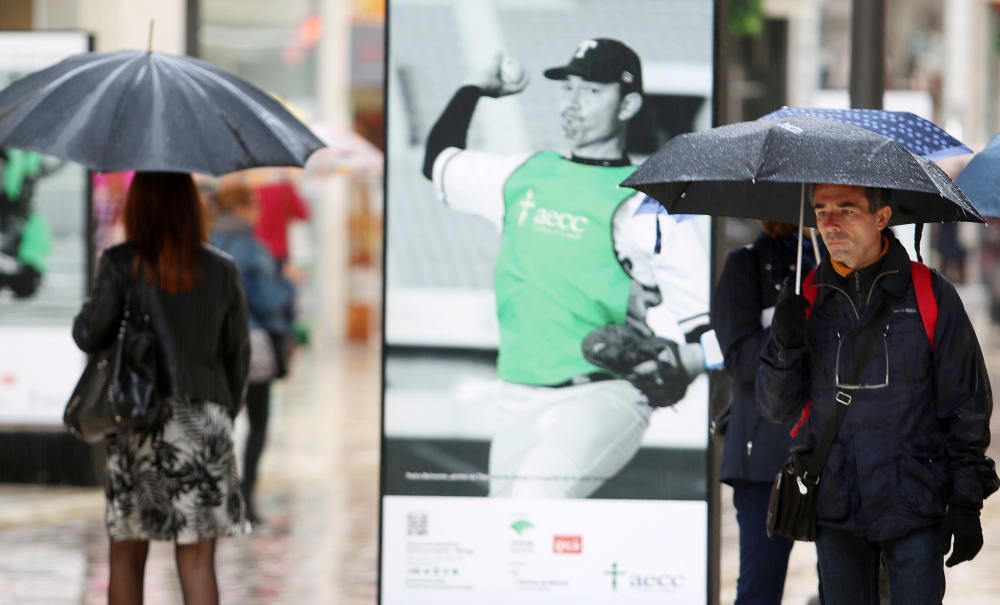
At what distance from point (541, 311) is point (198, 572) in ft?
4.88

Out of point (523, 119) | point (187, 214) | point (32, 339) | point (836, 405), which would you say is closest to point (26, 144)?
point (187, 214)

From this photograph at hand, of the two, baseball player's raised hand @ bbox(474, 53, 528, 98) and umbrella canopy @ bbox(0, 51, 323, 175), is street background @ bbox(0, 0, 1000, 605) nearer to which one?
baseball player's raised hand @ bbox(474, 53, 528, 98)

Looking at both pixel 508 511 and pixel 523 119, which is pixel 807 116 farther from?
pixel 508 511

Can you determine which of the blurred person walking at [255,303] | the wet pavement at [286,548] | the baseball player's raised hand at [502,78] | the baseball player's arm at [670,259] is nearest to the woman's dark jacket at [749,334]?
the baseball player's arm at [670,259]

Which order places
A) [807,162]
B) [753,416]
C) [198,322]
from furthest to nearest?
[198,322] < [753,416] < [807,162]

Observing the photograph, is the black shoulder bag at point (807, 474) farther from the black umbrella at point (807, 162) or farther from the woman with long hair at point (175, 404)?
the woman with long hair at point (175, 404)

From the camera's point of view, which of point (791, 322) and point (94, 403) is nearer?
point (791, 322)

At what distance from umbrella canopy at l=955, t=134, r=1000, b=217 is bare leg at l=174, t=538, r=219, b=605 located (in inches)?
109

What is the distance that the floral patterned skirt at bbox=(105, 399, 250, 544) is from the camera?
20.7ft

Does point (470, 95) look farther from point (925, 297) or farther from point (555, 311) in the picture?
point (925, 297)

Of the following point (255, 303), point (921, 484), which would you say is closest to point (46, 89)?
point (921, 484)

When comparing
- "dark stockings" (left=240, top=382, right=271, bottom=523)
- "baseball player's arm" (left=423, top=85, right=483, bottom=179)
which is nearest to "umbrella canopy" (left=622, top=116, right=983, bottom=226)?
"baseball player's arm" (left=423, top=85, right=483, bottom=179)

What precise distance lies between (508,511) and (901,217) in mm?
1913

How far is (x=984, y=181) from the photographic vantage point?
18.8ft
